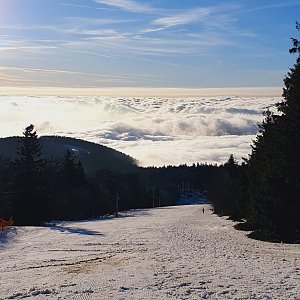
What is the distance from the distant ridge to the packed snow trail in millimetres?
125649

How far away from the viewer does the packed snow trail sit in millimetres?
11727

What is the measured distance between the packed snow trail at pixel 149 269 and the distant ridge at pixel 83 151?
412 ft

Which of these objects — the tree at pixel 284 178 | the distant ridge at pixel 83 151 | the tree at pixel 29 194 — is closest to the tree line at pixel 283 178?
the tree at pixel 284 178

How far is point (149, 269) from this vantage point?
15.3 metres

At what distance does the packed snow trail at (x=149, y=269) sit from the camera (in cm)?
1173

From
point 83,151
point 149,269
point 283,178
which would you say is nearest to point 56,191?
point 283,178

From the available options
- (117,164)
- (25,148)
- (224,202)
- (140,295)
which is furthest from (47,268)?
(117,164)

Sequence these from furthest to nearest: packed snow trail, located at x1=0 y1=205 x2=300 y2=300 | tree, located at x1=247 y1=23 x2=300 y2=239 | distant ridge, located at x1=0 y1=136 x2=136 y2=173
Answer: distant ridge, located at x1=0 y1=136 x2=136 y2=173 < tree, located at x1=247 y1=23 x2=300 y2=239 < packed snow trail, located at x1=0 y1=205 x2=300 y2=300

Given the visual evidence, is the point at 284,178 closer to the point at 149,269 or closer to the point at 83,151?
the point at 149,269

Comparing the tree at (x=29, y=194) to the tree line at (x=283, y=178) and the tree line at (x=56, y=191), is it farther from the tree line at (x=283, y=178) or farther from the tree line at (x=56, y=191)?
the tree line at (x=283, y=178)

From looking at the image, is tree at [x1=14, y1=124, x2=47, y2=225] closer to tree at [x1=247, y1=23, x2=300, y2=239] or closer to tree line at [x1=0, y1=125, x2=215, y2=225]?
tree line at [x1=0, y1=125, x2=215, y2=225]

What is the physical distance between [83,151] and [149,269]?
165m

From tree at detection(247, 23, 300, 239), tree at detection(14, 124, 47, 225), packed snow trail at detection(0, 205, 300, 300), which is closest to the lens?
packed snow trail at detection(0, 205, 300, 300)

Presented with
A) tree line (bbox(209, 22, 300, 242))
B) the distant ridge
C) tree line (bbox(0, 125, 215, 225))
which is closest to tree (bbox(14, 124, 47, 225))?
tree line (bbox(0, 125, 215, 225))
